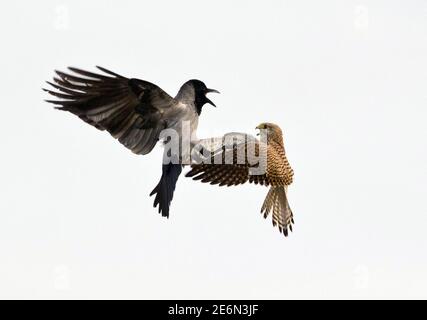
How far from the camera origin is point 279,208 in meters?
11.8

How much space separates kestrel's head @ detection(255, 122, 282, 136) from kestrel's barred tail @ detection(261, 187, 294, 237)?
29.4 inches

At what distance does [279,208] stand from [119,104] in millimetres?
2259

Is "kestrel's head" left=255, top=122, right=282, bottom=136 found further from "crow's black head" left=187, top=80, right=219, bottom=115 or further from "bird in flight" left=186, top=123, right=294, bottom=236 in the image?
"crow's black head" left=187, top=80, right=219, bottom=115

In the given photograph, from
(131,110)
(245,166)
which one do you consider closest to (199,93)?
(131,110)

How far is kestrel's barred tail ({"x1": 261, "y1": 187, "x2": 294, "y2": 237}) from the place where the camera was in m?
11.7

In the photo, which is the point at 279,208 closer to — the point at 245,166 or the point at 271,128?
the point at 271,128

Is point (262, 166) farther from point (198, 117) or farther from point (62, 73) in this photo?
point (62, 73)

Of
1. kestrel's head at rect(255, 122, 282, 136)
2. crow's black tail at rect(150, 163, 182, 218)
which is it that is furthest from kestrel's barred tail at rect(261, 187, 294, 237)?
crow's black tail at rect(150, 163, 182, 218)

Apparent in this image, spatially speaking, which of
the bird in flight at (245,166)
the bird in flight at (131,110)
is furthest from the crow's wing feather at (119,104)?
the bird in flight at (245,166)

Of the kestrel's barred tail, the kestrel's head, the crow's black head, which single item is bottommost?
the kestrel's barred tail

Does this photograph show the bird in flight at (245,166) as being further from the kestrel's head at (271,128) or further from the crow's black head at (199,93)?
the crow's black head at (199,93)

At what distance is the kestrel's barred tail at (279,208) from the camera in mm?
11727

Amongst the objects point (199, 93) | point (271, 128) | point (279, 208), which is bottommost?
point (279, 208)

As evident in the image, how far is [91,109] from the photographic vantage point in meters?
11.3
